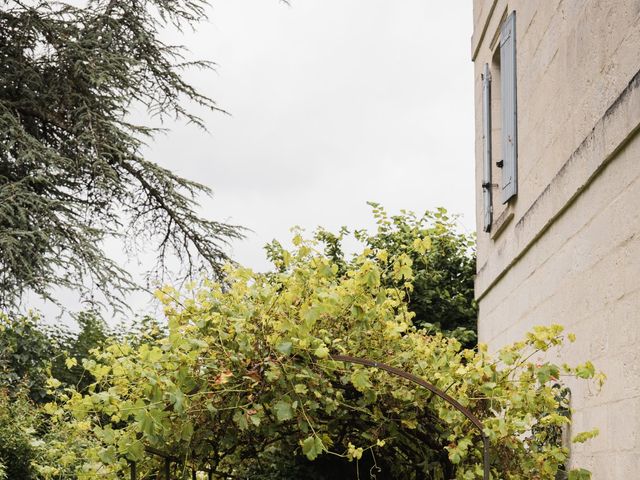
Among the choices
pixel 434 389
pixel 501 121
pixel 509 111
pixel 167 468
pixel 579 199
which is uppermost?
pixel 501 121

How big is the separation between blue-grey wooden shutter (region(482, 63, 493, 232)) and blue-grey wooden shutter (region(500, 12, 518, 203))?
75cm

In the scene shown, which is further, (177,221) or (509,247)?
(177,221)

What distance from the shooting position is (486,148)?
26.9 feet

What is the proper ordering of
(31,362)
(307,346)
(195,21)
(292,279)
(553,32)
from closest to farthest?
(307,346) < (292,279) < (553,32) < (31,362) < (195,21)

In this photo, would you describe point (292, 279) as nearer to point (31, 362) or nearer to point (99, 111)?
point (31, 362)

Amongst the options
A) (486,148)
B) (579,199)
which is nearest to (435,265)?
(486,148)

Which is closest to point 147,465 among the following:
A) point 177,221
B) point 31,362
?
point 31,362

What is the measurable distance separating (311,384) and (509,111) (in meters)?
3.31

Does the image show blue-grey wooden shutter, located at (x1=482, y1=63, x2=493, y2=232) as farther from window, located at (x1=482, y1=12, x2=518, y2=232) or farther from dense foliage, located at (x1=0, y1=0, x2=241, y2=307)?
dense foliage, located at (x1=0, y1=0, x2=241, y2=307)

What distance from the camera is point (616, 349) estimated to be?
14.2 ft

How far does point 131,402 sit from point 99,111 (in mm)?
10221

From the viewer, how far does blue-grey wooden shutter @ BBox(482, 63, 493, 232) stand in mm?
8016

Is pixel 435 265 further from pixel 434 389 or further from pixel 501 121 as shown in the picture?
pixel 434 389

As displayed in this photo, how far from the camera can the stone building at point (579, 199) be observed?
4160mm
